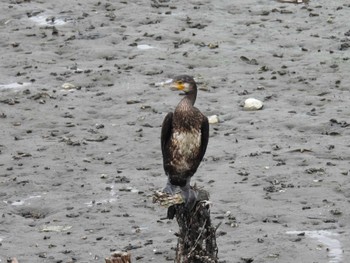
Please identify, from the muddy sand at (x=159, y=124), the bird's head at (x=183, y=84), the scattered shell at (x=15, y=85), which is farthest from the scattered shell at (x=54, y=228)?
the scattered shell at (x=15, y=85)

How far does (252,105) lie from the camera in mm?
14141

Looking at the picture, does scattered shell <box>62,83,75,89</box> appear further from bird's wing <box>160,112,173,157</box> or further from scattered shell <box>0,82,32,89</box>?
bird's wing <box>160,112,173,157</box>

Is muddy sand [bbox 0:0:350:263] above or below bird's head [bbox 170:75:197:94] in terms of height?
below

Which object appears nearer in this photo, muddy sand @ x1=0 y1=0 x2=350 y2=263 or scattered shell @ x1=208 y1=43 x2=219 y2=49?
muddy sand @ x1=0 y1=0 x2=350 y2=263

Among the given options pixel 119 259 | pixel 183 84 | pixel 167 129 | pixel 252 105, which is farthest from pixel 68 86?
pixel 119 259

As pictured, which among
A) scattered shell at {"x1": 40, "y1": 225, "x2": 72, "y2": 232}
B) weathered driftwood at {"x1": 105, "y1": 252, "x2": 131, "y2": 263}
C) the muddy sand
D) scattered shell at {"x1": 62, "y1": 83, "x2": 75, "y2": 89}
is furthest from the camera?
scattered shell at {"x1": 62, "y1": 83, "x2": 75, "y2": 89}

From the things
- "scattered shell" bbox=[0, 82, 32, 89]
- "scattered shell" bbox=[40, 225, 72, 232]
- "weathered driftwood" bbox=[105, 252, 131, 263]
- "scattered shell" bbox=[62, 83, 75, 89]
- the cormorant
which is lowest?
"scattered shell" bbox=[0, 82, 32, 89]

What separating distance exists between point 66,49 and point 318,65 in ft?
12.1

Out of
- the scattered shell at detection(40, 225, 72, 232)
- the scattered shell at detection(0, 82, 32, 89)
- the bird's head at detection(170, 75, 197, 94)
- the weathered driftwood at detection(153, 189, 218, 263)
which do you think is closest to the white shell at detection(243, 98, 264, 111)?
the scattered shell at detection(0, 82, 32, 89)

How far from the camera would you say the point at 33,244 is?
1075 cm

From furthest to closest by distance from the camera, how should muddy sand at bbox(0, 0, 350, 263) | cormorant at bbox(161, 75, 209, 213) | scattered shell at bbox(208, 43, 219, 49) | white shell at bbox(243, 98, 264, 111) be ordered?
scattered shell at bbox(208, 43, 219, 49)
white shell at bbox(243, 98, 264, 111)
muddy sand at bbox(0, 0, 350, 263)
cormorant at bbox(161, 75, 209, 213)

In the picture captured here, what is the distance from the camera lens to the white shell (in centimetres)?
1414

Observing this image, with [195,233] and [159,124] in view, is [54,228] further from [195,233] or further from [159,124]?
[159,124]

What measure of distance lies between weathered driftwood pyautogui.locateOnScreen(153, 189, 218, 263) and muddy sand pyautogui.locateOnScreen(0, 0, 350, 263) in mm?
A: 1310
